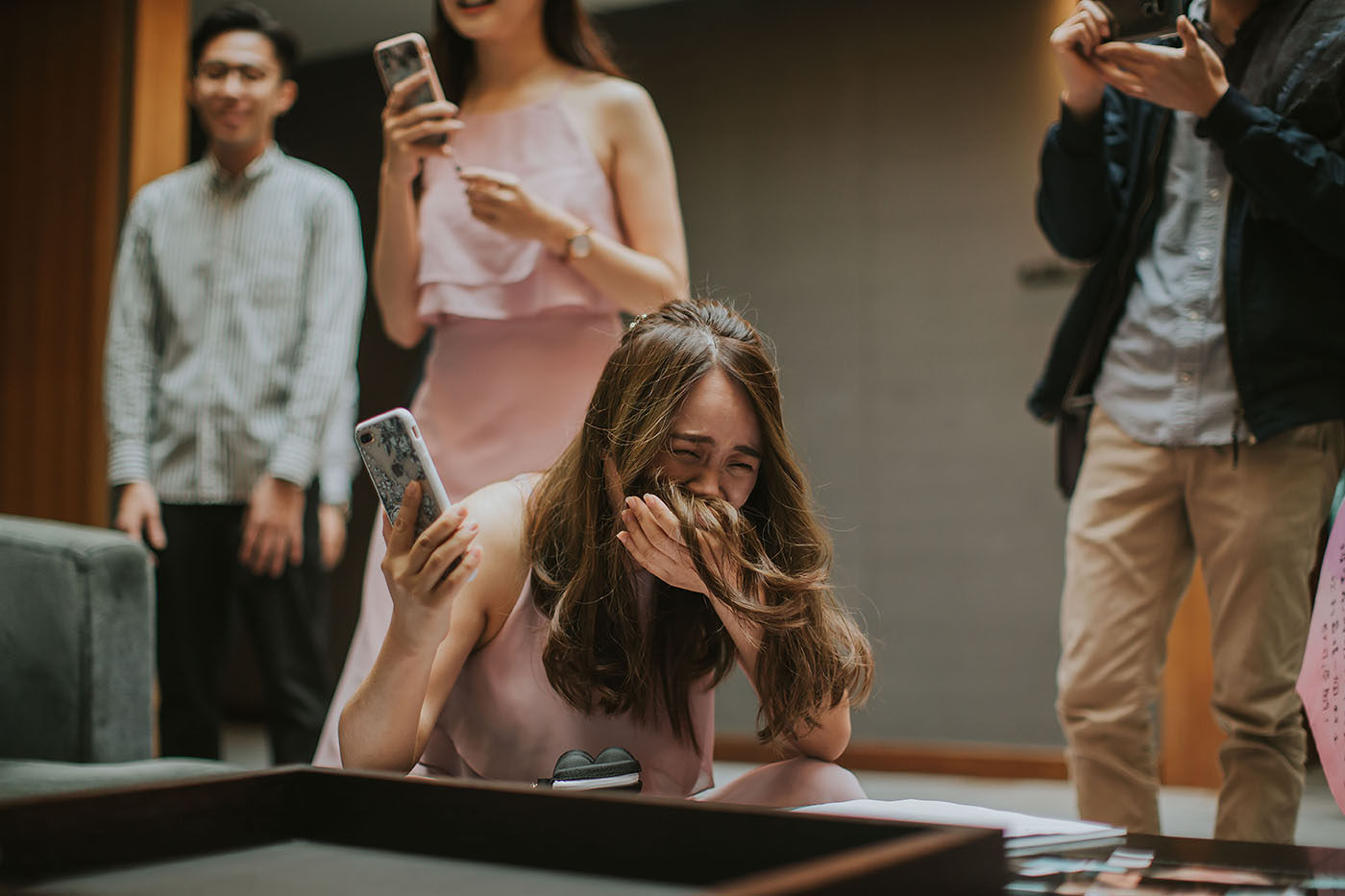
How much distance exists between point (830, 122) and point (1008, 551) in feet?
4.34

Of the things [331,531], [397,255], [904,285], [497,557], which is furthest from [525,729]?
[904,285]

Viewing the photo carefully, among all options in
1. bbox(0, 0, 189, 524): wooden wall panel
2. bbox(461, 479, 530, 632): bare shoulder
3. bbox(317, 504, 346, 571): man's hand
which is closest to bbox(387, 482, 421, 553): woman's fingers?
bbox(461, 479, 530, 632): bare shoulder

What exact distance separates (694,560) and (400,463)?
245mm

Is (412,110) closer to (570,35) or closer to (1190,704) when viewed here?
(570,35)

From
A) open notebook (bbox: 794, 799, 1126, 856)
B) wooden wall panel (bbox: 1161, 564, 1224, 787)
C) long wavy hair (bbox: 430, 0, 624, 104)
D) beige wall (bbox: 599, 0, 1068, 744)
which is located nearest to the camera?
open notebook (bbox: 794, 799, 1126, 856)

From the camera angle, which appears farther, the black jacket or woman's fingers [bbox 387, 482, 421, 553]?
the black jacket

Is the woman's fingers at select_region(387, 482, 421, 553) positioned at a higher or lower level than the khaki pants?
higher

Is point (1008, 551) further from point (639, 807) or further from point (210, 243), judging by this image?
point (639, 807)

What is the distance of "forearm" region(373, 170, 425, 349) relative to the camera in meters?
1.67

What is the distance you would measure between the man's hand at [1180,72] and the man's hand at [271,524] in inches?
55.8

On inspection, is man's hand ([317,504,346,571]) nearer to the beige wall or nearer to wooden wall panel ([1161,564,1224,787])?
the beige wall

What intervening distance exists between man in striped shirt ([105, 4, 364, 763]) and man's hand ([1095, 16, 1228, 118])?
1384 millimetres

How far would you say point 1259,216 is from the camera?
1.47m

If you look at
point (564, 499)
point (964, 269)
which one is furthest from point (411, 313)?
point (964, 269)
